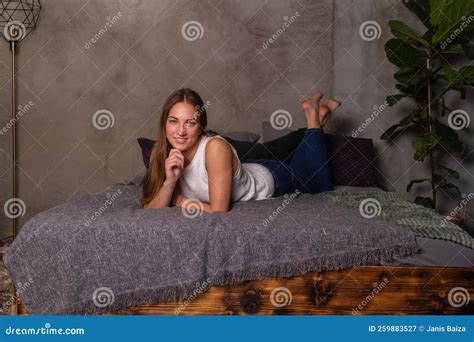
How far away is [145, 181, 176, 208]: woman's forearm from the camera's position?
217cm

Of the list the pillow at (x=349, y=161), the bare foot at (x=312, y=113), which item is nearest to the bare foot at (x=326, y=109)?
the bare foot at (x=312, y=113)

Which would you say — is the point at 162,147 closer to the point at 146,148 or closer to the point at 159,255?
the point at 159,255

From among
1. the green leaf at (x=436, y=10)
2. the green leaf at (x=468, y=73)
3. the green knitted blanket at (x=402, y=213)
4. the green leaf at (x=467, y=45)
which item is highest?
the green leaf at (x=467, y=45)

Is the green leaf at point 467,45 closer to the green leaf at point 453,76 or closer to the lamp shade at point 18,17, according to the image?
the green leaf at point 453,76

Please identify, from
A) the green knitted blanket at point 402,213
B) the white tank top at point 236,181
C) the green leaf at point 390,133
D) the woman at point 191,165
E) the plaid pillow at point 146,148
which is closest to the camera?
the green knitted blanket at point 402,213

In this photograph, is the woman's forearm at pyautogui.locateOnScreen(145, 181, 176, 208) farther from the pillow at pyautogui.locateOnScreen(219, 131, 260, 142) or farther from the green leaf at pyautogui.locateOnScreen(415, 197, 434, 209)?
the green leaf at pyautogui.locateOnScreen(415, 197, 434, 209)

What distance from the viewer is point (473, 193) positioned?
147 inches

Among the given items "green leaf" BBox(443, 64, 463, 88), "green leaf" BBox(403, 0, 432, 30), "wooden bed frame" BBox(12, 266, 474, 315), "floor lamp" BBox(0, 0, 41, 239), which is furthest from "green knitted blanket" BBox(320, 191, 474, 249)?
"floor lamp" BBox(0, 0, 41, 239)

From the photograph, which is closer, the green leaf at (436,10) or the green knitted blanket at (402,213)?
the green knitted blanket at (402,213)

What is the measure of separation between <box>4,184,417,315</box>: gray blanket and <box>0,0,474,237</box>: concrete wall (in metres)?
2.09

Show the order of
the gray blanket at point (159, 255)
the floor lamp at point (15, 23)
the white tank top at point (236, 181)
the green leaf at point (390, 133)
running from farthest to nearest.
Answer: the floor lamp at point (15, 23) → the green leaf at point (390, 133) → the white tank top at point (236, 181) → the gray blanket at point (159, 255)

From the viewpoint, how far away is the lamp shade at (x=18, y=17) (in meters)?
3.71

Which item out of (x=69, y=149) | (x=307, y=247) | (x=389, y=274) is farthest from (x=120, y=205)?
(x=69, y=149)

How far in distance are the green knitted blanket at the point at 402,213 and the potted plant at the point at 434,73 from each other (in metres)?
0.70
